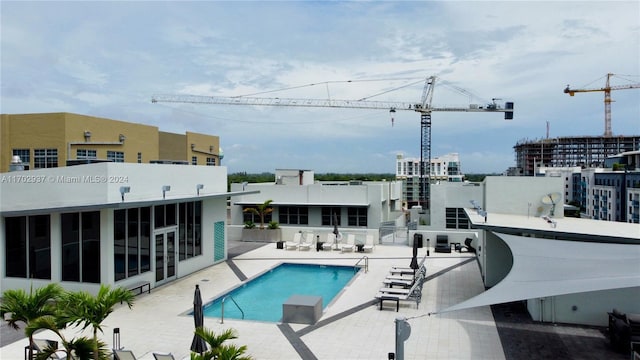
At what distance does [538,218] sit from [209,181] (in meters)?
11.7

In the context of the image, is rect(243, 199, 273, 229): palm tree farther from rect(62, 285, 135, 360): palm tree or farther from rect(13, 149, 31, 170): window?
rect(62, 285, 135, 360): palm tree

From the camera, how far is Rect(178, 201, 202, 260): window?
15266 mm

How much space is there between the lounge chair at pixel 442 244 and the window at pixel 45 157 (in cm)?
2054

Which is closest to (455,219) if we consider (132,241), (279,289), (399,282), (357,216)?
(357,216)

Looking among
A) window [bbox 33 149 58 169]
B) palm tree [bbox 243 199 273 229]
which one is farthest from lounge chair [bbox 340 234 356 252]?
window [bbox 33 149 58 169]

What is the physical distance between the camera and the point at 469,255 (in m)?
19.1

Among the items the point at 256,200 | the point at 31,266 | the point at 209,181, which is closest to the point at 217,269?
the point at 209,181

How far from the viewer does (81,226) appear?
12.1 m

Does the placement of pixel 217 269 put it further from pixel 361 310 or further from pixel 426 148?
pixel 426 148

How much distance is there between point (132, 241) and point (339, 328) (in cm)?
678

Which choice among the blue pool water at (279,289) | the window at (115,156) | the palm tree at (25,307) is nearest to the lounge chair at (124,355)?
the palm tree at (25,307)

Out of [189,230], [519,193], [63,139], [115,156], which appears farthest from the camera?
[115,156]

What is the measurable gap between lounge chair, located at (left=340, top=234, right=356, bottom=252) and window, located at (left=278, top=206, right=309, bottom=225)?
5.67 metres

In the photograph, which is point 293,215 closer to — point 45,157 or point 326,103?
point 45,157
